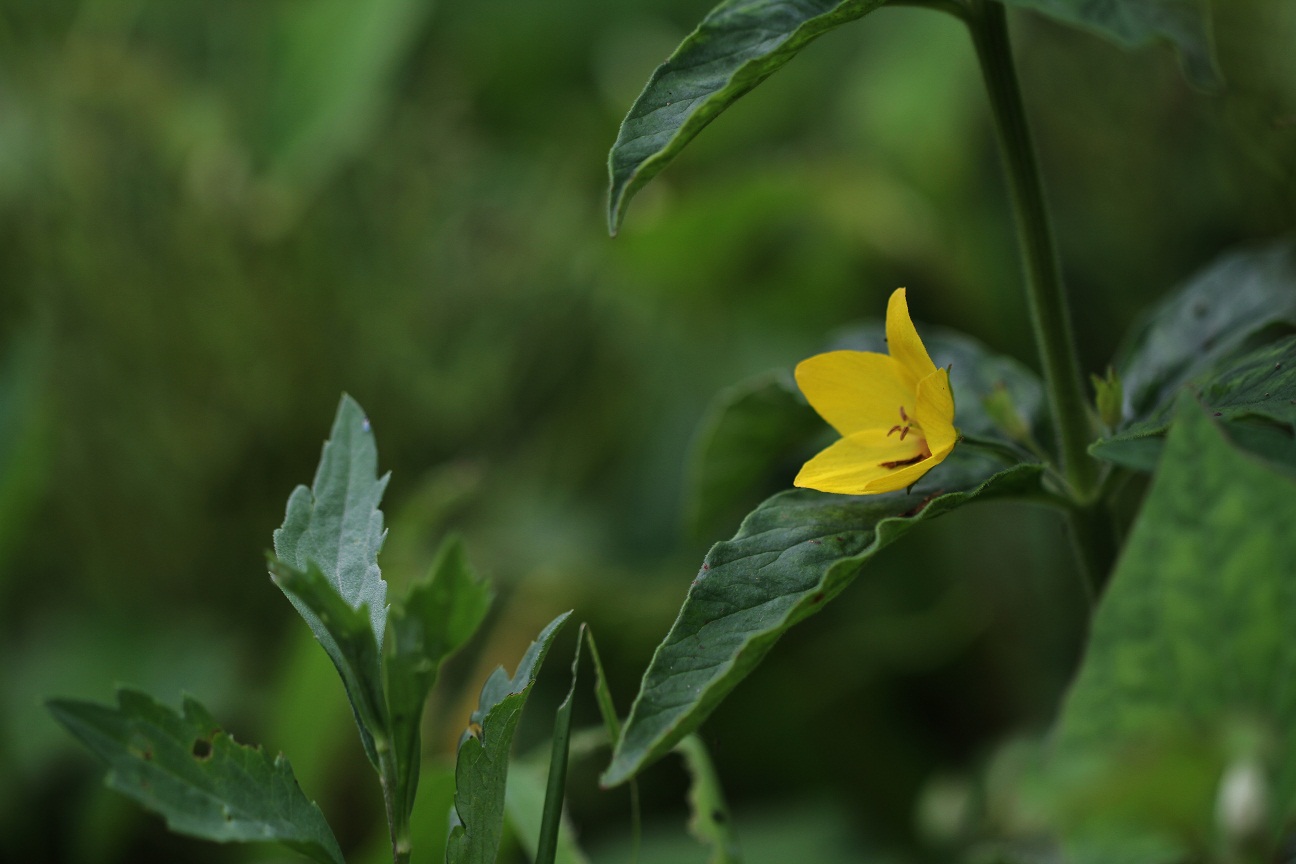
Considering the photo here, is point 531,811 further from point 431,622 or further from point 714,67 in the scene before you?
point 714,67

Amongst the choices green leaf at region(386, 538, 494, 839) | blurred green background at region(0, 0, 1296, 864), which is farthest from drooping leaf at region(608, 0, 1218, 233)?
blurred green background at region(0, 0, 1296, 864)

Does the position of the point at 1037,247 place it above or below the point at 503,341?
above

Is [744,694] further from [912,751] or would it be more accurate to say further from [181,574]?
[181,574]

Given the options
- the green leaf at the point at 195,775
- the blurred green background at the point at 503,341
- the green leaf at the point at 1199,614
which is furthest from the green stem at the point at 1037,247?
the blurred green background at the point at 503,341

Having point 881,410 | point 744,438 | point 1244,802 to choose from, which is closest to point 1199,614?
point 1244,802

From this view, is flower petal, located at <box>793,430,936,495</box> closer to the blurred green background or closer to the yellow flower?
the yellow flower

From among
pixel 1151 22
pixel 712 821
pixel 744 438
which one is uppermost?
pixel 1151 22

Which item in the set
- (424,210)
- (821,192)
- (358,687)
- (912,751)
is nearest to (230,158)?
(424,210)
